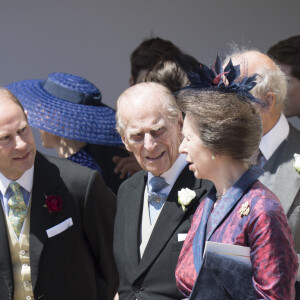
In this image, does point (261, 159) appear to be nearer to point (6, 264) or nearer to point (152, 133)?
point (152, 133)

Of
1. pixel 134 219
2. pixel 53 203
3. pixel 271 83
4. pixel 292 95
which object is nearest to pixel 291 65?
pixel 292 95

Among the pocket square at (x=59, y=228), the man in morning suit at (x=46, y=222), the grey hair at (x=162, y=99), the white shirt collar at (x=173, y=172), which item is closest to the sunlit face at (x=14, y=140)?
the man in morning suit at (x=46, y=222)

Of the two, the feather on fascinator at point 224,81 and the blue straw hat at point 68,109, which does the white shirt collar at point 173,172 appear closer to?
the feather on fascinator at point 224,81

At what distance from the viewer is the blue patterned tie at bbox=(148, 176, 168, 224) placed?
3.33 metres

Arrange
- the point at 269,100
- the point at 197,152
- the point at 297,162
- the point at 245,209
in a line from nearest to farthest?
the point at 245,209 < the point at 197,152 < the point at 297,162 < the point at 269,100

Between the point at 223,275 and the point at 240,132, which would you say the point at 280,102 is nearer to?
the point at 240,132

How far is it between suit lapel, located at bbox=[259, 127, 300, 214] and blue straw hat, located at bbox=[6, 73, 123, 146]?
1191 millimetres

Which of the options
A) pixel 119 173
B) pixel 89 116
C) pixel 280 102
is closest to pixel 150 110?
pixel 280 102

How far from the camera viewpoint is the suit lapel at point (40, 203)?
3.45 meters

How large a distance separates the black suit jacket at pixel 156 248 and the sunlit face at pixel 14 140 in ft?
1.81

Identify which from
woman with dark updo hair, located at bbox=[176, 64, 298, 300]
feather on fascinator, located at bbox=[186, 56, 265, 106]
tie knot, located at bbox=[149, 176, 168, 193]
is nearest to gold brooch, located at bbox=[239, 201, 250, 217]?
woman with dark updo hair, located at bbox=[176, 64, 298, 300]

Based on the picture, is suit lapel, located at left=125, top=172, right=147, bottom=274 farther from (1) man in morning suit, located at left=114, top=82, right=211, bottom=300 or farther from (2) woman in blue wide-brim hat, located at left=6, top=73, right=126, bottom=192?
(2) woman in blue wide-brim hat, located at left=6, top=73, right=126, bottom=192

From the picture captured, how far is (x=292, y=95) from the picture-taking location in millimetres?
4160

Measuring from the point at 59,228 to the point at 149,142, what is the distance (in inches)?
25.9
